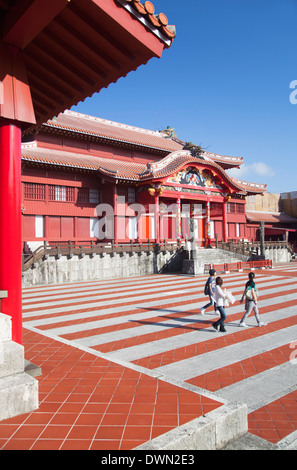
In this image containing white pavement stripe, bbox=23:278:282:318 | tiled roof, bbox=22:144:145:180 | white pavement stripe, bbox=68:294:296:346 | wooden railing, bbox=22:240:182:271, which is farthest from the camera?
tiled roof, bbox=22:144:145:180

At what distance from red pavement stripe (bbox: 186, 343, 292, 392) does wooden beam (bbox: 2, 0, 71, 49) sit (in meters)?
5.03

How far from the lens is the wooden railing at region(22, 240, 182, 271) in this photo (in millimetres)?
16716

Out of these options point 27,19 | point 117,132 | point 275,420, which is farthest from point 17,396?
point 117,132

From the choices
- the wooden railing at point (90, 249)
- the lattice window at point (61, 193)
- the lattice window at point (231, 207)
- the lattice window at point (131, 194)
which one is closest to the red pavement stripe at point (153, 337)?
the wooden railing at point (90, 249)

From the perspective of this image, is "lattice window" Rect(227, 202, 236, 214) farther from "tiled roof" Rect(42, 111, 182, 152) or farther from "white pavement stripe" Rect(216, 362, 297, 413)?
"white pavement stripe" Rect(216, 362, 297, 413)

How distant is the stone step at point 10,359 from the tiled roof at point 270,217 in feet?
114

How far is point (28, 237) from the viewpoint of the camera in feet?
64.7

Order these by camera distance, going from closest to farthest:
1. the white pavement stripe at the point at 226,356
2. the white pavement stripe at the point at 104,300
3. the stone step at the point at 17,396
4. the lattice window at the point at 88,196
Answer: the stone step at the point at 17,396, the white pavement stripe at the point at 226,356, the white pavement stripe at the point at 104,300, the lattice window at the point at 88,196

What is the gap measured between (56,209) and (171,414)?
61.7 ft

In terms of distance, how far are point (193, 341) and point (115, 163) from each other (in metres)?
19.1

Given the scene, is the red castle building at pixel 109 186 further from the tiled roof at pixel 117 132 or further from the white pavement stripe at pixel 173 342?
the white pavement stripe at pixel 173 342

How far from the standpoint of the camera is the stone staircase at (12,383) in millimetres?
3307

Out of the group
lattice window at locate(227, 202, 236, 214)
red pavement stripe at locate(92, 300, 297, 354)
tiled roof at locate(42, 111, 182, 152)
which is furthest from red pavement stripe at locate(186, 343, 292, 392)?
lattice window at locate(227, 202, 236, 214)

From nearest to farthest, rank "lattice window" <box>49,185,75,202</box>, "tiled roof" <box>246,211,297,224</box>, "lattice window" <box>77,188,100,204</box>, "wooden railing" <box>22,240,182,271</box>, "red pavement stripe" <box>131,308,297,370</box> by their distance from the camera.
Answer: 1. "red pavement stripe" <box>131,308,297,370</box>
2. "wooden railing" <box>22,240,182,271</box>
3. "lattice window" <box>49,185,75,202</box>
4. "lattice window" <box>77,188,100,204</box>
5. "tiled roof" <box>246,211,297,224</box>
